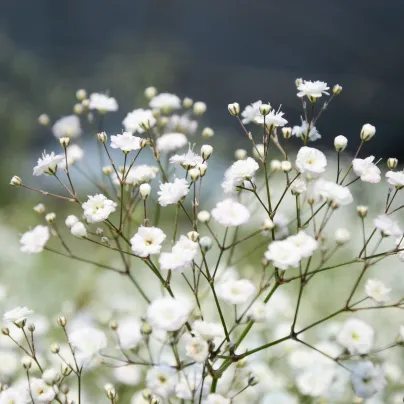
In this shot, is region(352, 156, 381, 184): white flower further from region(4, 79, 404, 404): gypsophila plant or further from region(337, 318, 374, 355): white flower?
region(337, 318, 374, 355): white flower

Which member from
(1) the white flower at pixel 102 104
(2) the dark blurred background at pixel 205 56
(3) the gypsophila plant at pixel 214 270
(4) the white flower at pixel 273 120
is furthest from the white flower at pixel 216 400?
(2) the dark blurred background at pixel 205 56

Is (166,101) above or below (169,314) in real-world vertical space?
above

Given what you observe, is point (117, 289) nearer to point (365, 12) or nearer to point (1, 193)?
point (1, 193)

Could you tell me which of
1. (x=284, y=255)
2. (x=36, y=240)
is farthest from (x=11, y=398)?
(x=284, y=255)

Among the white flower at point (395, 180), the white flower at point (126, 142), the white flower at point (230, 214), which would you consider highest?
the white flower at point (126, 142)

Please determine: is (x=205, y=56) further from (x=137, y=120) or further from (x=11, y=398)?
(x=11, y=398)

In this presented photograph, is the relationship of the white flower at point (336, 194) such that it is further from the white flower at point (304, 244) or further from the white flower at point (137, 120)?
the white flower at point (137, 120)
